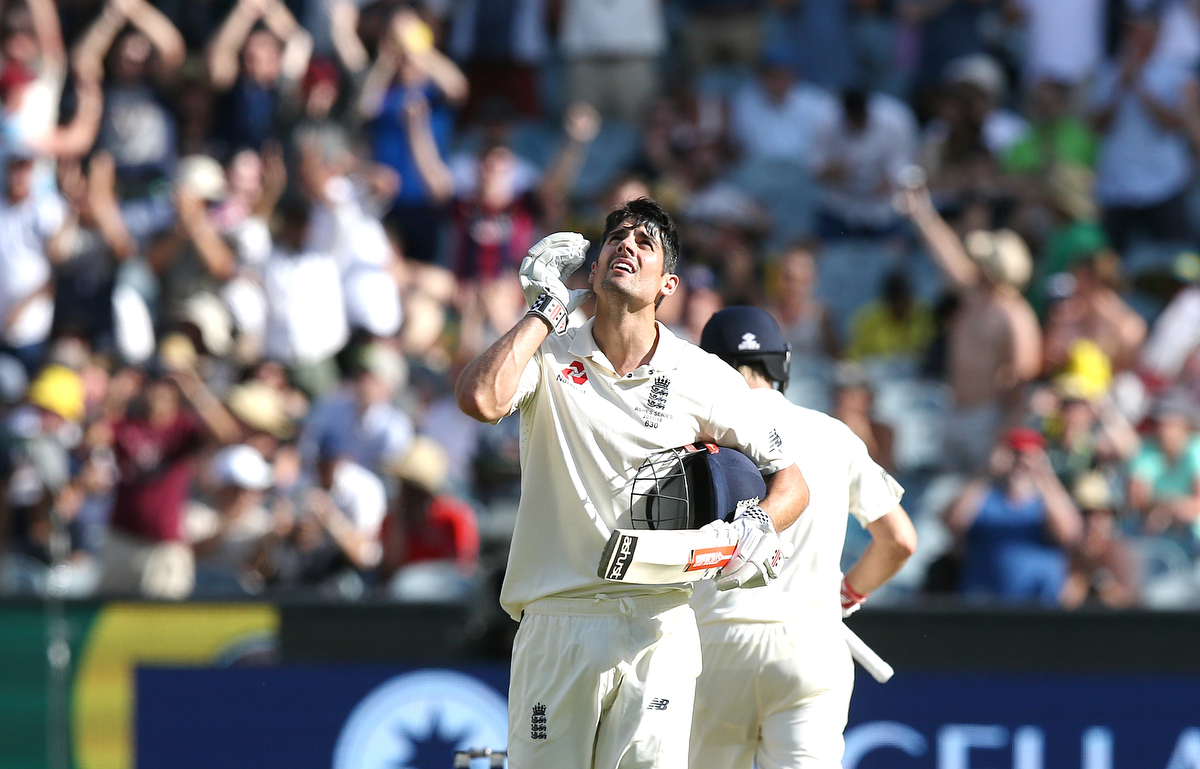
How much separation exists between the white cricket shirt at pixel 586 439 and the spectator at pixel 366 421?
16.4 feet

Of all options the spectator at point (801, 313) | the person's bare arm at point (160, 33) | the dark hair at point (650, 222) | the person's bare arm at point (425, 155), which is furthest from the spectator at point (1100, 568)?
the person's bare arm at point (160, 33)

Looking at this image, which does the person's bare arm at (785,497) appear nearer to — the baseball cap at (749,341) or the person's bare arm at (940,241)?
the baseball cap at (749,341)

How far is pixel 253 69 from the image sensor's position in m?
12.2

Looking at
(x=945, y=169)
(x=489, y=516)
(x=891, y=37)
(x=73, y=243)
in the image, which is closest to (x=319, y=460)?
(x=489, y=516)

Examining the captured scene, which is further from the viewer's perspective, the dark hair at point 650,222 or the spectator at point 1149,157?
the spectator at point 1149,157

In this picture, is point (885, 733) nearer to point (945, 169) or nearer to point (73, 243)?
point (945, 169)

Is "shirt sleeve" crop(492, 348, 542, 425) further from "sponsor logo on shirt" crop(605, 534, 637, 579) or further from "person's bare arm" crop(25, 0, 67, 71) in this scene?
"person's bare arm" crop(25, 0, 67, 71)

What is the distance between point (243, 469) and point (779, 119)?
16.5 ft

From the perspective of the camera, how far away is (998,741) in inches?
296

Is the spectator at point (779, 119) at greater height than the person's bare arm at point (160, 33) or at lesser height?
lesser

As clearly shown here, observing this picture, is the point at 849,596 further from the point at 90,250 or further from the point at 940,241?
the point at 90,250

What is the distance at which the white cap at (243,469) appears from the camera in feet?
29.7

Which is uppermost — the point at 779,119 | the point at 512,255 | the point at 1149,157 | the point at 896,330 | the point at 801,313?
the point at 779,119

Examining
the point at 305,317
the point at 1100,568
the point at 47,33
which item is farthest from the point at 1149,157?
the point at 47,33
